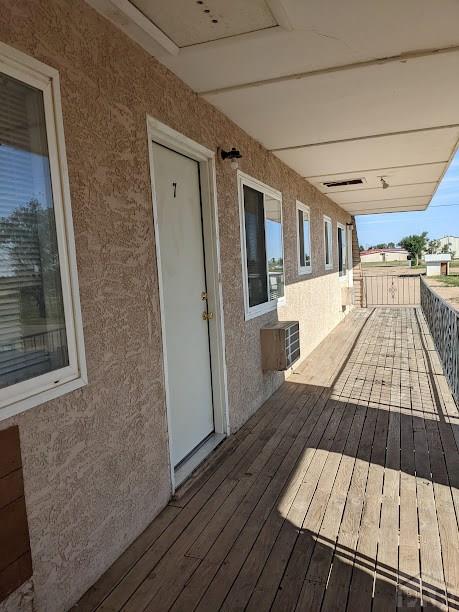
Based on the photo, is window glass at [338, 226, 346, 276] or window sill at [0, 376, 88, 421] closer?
window sill at [0, 376, 88, 421]

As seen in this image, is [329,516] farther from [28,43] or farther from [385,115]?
[385,115]

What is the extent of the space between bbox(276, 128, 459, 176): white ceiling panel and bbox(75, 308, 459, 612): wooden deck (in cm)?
255

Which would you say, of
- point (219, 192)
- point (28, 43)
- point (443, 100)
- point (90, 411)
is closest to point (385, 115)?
point (443, 100)

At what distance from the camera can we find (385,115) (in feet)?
12.2

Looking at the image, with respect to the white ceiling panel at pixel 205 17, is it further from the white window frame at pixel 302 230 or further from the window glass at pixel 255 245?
the white window frame at pixel 302 230

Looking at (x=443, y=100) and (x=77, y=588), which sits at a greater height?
(x=443, y=100)

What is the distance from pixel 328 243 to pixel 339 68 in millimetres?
6476

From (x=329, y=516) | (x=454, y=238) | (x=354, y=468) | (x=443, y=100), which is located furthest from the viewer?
(x=454, y=238)

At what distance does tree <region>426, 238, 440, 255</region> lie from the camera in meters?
58.1

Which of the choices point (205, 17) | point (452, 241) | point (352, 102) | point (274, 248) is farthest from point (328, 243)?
point (452, 241)

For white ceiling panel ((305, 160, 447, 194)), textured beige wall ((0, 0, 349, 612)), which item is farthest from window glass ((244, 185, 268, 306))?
white ceiling panel ((305, 160, 447, 194))

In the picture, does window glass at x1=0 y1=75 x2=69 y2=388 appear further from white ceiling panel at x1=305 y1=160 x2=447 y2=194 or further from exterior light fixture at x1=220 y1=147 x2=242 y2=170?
white ceiling panel at x1=305 y1=160 x2=447 y2=194

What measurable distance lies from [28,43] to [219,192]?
1.99 metres

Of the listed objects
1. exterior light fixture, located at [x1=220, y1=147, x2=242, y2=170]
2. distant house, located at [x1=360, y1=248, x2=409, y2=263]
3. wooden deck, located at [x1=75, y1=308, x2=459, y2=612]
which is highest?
exterior light fixture, located at [x1=220, y1=147, x2=242, y2=170]
